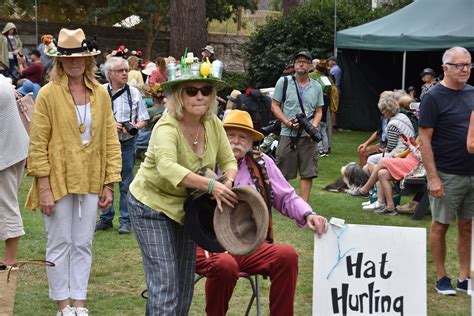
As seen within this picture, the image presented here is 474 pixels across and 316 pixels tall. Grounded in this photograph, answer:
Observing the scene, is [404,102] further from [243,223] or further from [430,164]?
[243,223]

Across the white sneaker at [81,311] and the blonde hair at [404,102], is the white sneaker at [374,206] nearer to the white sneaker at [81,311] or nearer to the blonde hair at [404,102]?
the blonde hair at [404,102]

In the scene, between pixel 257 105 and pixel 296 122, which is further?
pixel 257 105

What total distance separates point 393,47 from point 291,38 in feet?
19.9

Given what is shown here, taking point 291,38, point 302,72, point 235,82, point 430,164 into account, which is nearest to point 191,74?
point 430,164

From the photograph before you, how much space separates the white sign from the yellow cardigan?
1728mm

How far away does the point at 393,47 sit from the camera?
57.3 ft

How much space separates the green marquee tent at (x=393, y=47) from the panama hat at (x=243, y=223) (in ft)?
41.7

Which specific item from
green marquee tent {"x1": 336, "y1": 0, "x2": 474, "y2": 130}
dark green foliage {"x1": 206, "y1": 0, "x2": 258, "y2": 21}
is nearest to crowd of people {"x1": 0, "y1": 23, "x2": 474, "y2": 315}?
green marquee tent {"x1": 336, "y1": 0, "x2": 474, "y2": 130}

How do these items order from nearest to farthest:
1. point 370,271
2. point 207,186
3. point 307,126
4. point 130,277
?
point 207,186 → point 370,271 → point 130,277 → point 307,126

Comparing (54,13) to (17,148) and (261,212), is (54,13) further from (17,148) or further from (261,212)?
(261,212)

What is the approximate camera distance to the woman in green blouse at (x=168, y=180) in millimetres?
4758

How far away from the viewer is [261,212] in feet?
15.2

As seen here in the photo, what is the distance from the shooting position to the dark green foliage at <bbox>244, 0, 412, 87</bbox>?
75.8 feet

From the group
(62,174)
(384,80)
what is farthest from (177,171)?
(384,80)
